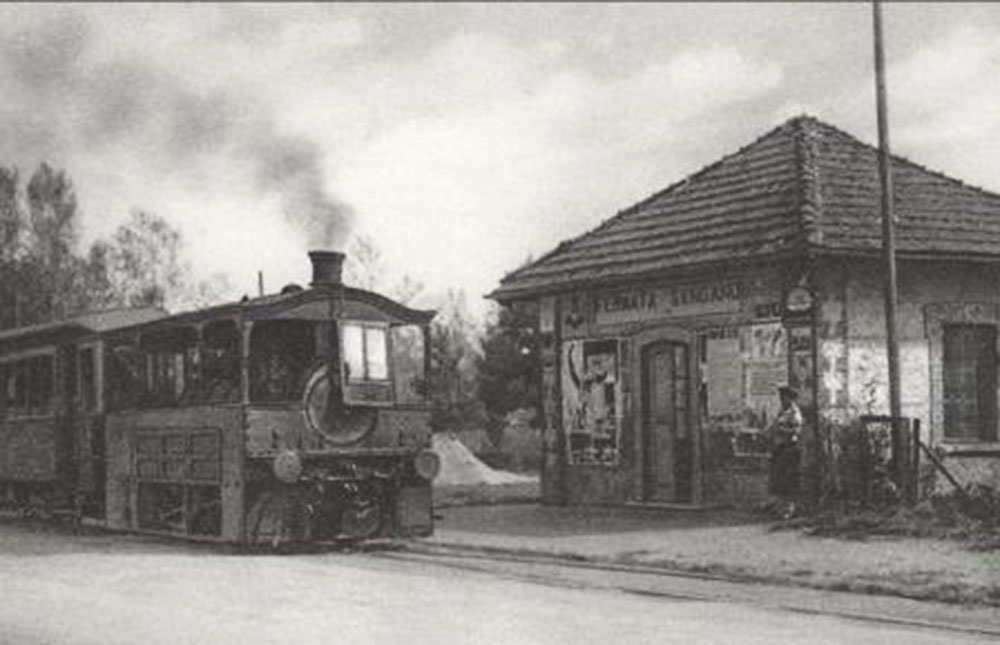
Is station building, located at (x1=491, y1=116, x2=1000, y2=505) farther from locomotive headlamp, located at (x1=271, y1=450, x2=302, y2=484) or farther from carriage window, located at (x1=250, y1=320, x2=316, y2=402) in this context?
locomotive headlamp, located at (x1=271, y1=450, x2=302, y2=484)

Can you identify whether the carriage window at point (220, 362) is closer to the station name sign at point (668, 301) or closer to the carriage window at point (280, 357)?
the carriage window at point (280, 357)

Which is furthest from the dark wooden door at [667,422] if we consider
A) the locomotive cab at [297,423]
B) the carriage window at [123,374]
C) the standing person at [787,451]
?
the carriage window at [123,374]

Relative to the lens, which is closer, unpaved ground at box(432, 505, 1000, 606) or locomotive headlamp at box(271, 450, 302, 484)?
unpaved ground at box(432, 505, 1000, 606)

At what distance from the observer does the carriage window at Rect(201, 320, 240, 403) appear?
51.9 feet

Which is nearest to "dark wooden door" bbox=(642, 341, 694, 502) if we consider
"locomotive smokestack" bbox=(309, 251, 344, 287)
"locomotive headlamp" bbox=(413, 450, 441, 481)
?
"locomotive headlamp" bbox=(413, 450, 441, 481)

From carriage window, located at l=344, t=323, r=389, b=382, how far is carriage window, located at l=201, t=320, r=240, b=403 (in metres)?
1.19

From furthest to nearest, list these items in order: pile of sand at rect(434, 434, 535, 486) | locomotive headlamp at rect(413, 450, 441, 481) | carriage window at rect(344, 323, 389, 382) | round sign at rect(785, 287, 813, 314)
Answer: pile of sand at rect(434, 434, 535, 486)
round sign at rect(785, 287, 813, 314)
locomotive headlamp at rect(413, 450, 441, 481)
carriage window at rect(344, 323, 389, 382)

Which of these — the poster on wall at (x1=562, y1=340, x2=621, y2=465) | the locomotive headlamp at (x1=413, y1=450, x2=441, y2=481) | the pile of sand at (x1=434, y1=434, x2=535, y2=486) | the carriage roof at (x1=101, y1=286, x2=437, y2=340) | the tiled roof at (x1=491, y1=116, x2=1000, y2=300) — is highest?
the tiled roof at (x1=491, y1=116, x2=1000, y2=300)

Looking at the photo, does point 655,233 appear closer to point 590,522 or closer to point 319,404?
point 590,522

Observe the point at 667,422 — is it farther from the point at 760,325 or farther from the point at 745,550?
the point at 745,550

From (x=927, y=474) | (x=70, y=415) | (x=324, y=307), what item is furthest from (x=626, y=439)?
(x=70, y=415)

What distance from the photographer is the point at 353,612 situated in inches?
387

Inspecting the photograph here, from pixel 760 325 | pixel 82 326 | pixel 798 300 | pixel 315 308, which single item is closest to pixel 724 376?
pixel 760 325

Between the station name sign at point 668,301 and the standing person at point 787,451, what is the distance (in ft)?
6.23
